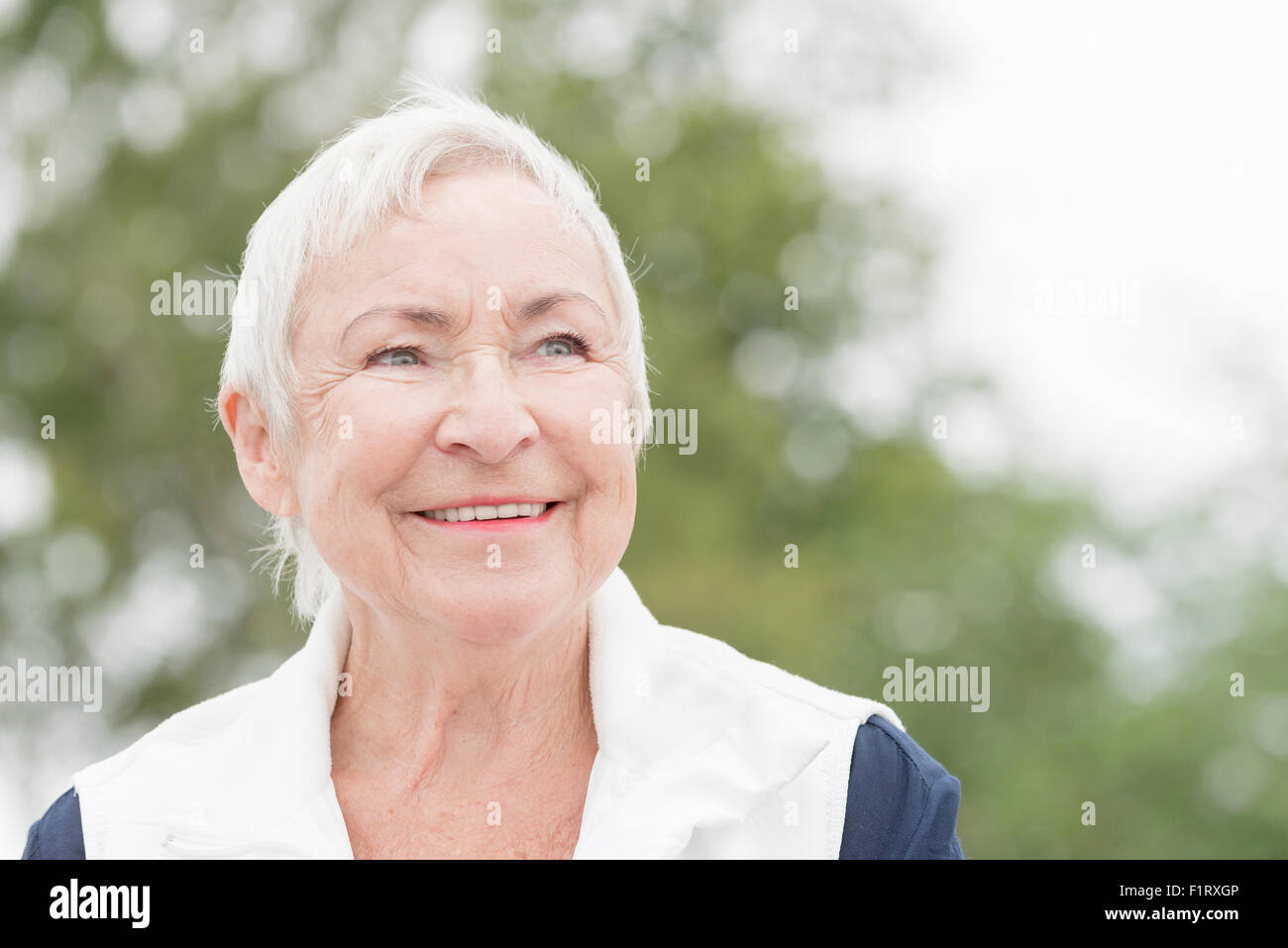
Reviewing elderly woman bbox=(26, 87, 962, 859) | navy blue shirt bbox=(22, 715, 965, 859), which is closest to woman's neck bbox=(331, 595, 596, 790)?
elderly woman bbox=(26, 87, 962, 859)

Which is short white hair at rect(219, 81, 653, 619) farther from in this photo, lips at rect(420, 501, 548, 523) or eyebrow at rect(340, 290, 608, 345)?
lips at rect(420, 501, 548, 523)

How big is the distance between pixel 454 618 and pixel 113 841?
0.68 meters

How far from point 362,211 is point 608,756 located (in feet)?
3.17

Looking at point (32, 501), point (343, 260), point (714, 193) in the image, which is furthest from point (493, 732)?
point (714, 193)

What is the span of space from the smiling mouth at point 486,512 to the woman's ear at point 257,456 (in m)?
0.34

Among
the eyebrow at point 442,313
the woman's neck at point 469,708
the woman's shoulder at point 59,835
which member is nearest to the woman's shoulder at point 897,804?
the woman's neck at point 469,708

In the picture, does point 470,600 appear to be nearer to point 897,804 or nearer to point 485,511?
point 485,511

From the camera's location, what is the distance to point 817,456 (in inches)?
526

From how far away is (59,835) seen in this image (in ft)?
7.31

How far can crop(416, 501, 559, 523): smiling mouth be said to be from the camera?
2104 mm

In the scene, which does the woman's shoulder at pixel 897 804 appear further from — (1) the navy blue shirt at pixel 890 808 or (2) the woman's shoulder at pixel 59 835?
(2) the woman's shoulder at pixel 59 835

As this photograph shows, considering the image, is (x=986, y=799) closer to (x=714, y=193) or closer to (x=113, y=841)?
(x=714, y=193)

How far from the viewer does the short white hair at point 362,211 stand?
2.17 metres

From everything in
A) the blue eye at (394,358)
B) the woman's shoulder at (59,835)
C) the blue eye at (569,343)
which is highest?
the blue eye at (569,343)
